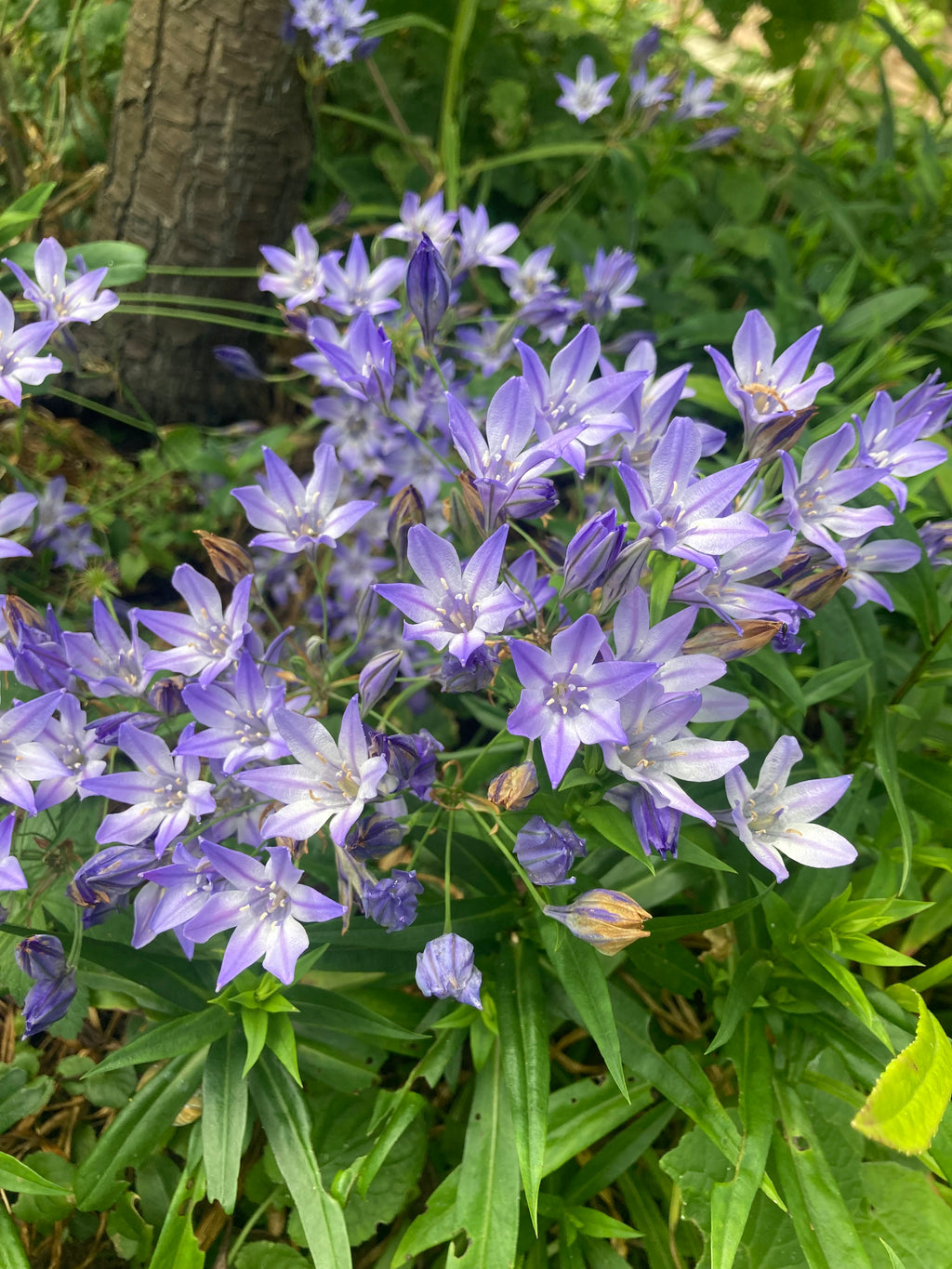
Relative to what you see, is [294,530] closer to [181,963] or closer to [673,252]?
[181,963]

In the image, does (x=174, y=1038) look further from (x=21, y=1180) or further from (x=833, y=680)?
(x=833, y=680)

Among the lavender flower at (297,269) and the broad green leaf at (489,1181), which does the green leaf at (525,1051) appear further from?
the lavender flower at (297,269)

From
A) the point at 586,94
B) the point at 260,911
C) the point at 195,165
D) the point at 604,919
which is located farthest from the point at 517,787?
the point at 586,94

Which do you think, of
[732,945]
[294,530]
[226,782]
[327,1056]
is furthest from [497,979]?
[294,530]

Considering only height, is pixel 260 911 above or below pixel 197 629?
below

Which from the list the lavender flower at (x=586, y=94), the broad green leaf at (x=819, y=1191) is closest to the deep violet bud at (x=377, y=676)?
the broad green leaf at (x=819, y=1191)

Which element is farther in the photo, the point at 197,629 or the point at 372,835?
the point at 197,629
